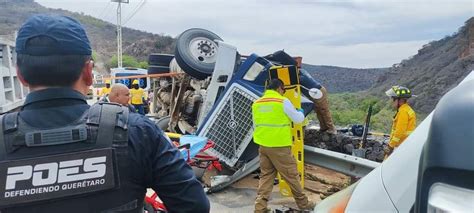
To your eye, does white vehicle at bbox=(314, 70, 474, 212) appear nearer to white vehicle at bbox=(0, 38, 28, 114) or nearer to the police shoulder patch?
the police shoulder patch

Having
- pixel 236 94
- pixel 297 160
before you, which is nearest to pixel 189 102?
pixel 236 94

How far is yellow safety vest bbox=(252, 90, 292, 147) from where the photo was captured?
452 cm

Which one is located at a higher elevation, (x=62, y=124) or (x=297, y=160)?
(x=62, y=124)

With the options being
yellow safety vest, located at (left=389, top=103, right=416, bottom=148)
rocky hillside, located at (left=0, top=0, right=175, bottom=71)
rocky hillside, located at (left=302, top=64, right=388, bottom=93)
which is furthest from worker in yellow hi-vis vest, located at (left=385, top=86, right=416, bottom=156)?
rocky hillside, located at (left=0, top=0, right=175, bottom=71)

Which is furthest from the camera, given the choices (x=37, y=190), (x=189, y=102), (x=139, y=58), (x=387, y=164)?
(x=139, y=58)

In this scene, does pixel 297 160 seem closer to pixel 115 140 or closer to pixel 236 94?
pixel 236 94

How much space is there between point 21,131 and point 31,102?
0.10m

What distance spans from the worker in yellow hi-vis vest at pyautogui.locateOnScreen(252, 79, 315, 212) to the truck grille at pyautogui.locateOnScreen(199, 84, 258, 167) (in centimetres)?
95

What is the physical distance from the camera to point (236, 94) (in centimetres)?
572

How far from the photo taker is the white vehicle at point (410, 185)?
0.88 metres

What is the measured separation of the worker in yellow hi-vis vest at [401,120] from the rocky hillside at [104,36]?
54532 millimetres

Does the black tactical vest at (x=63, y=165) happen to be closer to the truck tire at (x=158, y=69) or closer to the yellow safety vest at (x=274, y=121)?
the yellow safety vest at (x=274, y=121)

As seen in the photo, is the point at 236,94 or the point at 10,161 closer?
the point at 10,161

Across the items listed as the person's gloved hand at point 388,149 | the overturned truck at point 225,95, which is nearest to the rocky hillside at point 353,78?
the overturned truck at point 225,95
